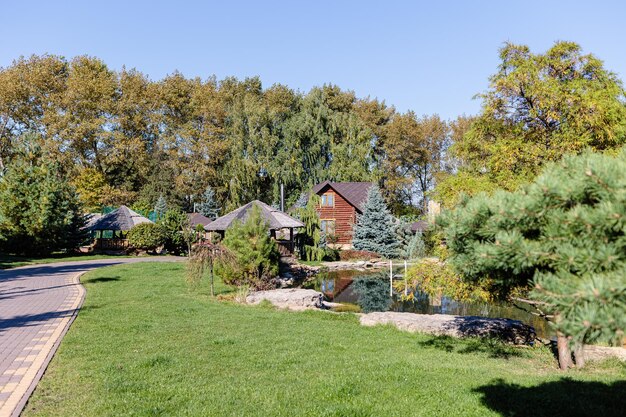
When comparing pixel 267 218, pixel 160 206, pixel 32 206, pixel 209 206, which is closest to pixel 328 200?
pixel 209 206

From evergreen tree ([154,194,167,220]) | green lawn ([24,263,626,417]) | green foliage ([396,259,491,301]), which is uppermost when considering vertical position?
evergreen tree ([154,194,167,220])

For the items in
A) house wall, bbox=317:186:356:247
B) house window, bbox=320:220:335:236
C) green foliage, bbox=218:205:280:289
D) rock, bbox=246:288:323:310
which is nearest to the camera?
rock, bbox=246:288:323:310

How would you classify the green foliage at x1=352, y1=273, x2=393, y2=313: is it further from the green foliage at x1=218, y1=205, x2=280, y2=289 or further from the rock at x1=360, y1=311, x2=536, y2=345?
the rock at x1=360, y1=311, x2=536, y2=345

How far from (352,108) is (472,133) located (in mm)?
47543

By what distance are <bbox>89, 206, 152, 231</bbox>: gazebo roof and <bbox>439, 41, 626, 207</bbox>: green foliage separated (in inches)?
1137

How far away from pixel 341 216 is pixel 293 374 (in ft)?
118

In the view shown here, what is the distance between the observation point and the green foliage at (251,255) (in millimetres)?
19000

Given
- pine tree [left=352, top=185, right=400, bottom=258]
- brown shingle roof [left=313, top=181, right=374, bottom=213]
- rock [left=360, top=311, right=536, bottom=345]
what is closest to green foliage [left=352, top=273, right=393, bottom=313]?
rock [left=360, top=311, right=536, bottom=345]

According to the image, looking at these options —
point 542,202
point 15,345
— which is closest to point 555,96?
point 542,202

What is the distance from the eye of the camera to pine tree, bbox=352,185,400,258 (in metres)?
38.4

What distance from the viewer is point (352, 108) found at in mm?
Result: 58375

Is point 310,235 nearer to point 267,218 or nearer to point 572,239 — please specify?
point 267,218

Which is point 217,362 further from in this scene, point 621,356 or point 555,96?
point 555,96

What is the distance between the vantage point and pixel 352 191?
43719 mm
